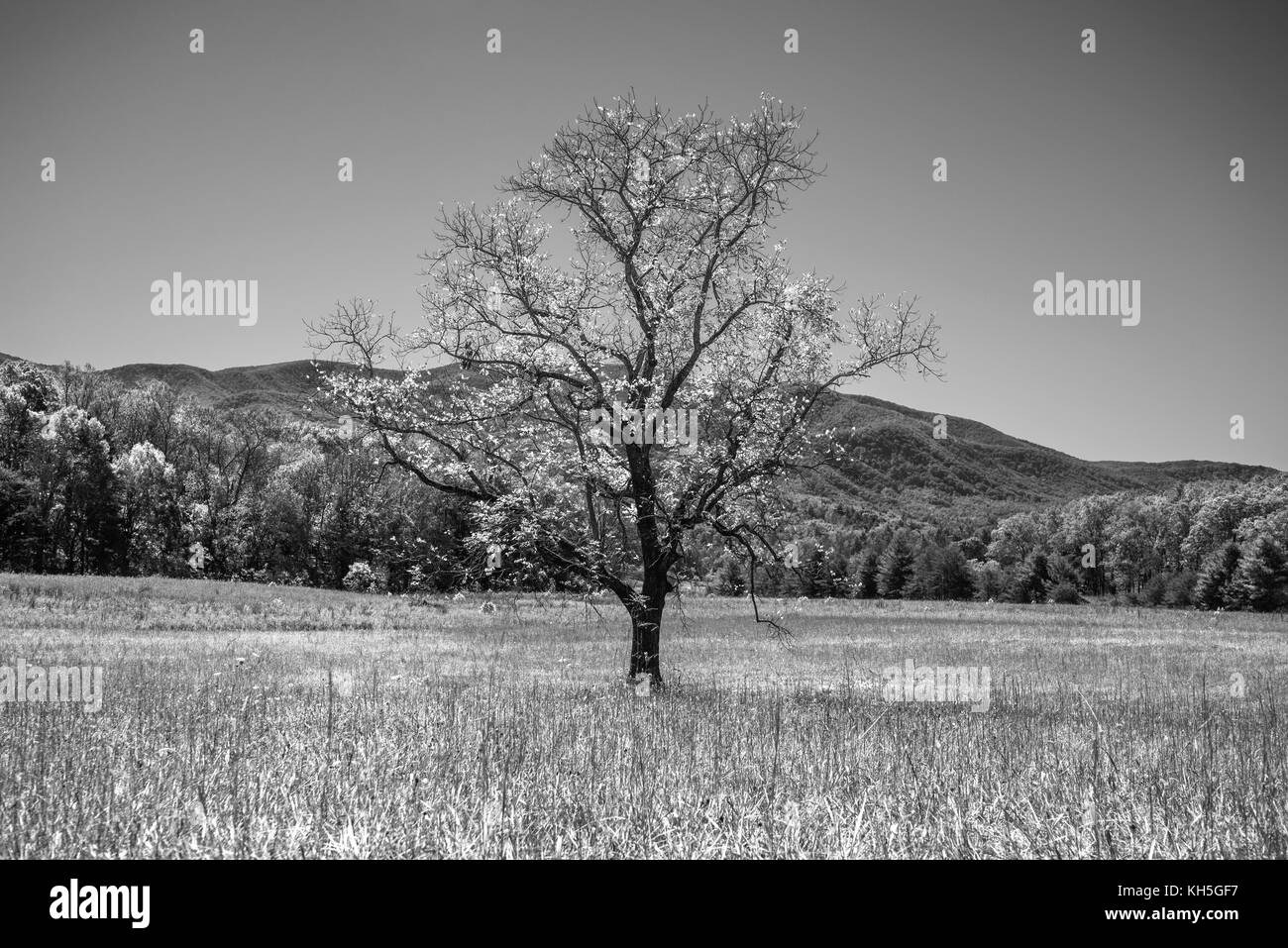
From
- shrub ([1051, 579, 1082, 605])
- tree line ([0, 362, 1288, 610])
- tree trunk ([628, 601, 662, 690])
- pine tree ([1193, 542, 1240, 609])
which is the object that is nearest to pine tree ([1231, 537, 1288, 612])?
tree line ([0, 362, 1288, 610])

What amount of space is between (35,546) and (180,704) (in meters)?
83.6

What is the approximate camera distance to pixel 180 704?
33.8 feet

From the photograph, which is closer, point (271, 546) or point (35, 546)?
point (35, 546)

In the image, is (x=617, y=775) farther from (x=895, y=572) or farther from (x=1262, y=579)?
(x=895, y=572)

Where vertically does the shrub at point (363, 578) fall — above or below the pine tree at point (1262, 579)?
above

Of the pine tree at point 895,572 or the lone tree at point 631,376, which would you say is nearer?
the lone tree at point 631,376

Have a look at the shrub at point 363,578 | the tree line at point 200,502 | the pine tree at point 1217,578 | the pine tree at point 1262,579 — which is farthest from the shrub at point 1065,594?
the shrub at point 363,578

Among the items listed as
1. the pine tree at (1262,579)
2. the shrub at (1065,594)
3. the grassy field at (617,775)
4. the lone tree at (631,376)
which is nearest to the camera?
the grassy field at (617,775)

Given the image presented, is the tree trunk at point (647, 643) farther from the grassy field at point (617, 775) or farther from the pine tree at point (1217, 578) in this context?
the pine tree at point (1217, 578)

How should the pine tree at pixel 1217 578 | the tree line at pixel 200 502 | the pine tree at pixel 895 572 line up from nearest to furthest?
the tree line at pixel 200 502, the pine tree at pixel 1217 578, the pine tree at pixel 895 572

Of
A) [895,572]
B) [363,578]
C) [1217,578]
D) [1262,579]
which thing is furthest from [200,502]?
[1217,578]

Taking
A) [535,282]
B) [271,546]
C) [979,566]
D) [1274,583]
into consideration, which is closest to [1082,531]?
[979,566]

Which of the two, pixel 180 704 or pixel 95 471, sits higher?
pixel 95 471

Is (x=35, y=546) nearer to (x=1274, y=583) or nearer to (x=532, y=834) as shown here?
(x=532, y=834)
